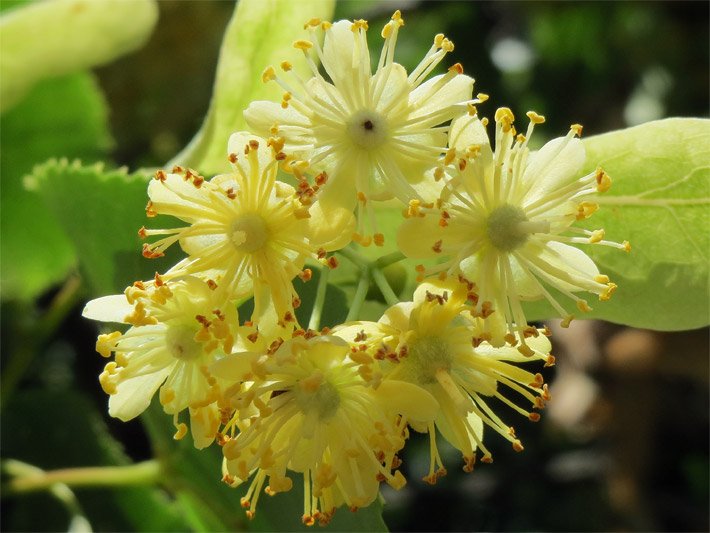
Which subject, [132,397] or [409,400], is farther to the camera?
[132,397]

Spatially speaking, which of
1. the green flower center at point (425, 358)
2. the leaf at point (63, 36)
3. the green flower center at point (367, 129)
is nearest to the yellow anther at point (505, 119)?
the green flower center at point (367, 129)

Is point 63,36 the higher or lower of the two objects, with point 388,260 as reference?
higher

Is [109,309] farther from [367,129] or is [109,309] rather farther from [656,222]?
[656,222]

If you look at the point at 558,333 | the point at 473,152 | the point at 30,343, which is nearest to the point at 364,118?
the point at 473,152

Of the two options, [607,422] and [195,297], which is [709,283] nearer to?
[195,297]

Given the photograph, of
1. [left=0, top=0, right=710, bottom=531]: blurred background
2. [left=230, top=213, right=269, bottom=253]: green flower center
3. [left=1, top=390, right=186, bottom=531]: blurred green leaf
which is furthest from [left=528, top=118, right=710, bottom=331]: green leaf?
[left=0, top=0, right=710, bottom=531]: blurred background

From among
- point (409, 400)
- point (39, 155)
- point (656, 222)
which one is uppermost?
point (39, 155)
